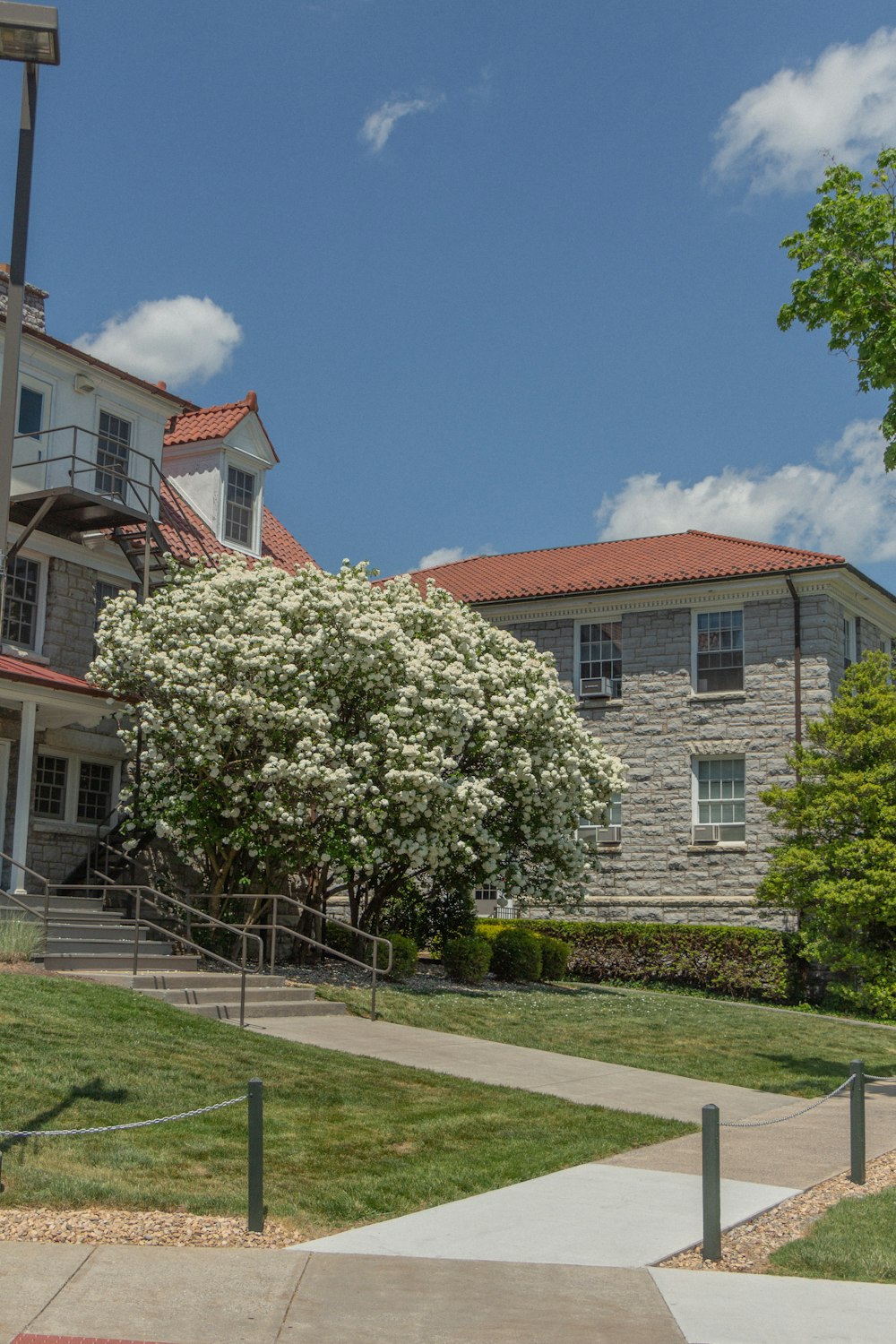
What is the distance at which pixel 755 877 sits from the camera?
26984 millimetres

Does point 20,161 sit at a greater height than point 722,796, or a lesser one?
greater

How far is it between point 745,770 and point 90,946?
47.5ft

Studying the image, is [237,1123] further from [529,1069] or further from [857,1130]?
[529,1069]

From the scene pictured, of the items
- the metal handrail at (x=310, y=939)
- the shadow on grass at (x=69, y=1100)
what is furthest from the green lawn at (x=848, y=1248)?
the metal handrail at (x=310, y=939)

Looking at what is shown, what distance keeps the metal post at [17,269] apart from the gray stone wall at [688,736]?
20.1 m

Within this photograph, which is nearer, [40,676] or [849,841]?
[40,676]

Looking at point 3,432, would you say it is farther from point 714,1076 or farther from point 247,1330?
point 714,1076

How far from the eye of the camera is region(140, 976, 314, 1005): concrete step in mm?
15280

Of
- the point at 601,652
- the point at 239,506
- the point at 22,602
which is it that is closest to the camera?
the point at 22,602

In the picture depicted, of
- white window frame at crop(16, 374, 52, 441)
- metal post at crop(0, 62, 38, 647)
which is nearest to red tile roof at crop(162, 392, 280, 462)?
white window frame at crop(16, 374, 52, 441)

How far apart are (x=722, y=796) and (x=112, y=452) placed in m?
13.6

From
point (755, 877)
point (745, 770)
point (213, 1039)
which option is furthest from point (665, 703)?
point (213, 1039)

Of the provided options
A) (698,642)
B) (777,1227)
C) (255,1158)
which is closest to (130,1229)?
(255,1158)

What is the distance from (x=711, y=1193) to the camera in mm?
7695
